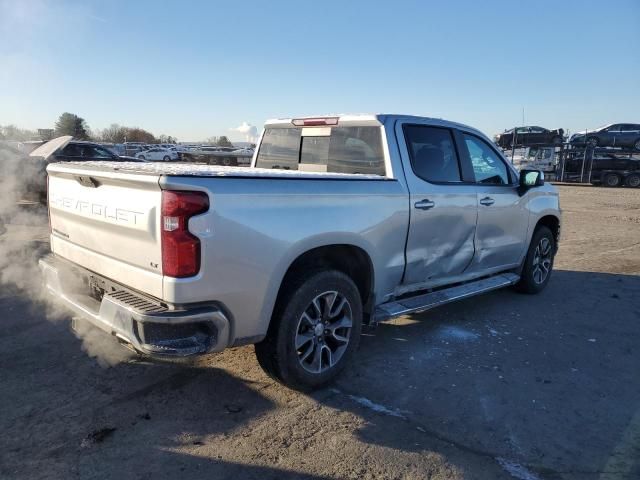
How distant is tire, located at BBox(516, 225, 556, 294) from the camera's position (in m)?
5.98

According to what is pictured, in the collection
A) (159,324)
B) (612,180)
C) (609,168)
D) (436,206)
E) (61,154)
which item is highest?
(609,168)

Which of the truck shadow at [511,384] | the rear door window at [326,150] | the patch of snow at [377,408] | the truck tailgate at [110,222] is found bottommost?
the patch of snow at [377,408]

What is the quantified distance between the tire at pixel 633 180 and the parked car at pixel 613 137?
81.1 inches

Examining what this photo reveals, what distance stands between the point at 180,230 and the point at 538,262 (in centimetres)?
492

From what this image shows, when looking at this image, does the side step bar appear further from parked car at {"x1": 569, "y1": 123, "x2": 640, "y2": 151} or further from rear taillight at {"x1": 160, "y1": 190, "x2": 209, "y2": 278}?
parked car at {"x1": 569, "y1": 123, "x2": 640, "y2": 151}

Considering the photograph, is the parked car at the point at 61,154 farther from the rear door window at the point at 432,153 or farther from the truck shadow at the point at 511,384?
the truck shadow at the point at 511,384

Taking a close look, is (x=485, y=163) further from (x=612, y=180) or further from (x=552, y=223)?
(x=612, y=180)

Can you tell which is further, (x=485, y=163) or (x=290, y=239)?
(x=485, y=163)

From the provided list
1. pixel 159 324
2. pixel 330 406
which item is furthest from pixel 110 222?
pixel 330 406

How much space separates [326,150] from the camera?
4.62 meters

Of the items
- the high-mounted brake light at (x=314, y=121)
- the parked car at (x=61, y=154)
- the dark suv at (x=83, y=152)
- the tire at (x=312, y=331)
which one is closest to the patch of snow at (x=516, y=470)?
the tire at (x=312, y=331)

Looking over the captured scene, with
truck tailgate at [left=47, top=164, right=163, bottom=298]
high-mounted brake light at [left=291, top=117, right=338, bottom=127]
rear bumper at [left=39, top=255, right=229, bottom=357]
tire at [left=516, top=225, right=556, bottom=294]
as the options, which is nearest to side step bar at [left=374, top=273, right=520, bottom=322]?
tire at [left=516, top=225, right=556, bottom=294]

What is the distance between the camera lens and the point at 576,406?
3.44m

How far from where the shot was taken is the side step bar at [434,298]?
3953 mm
